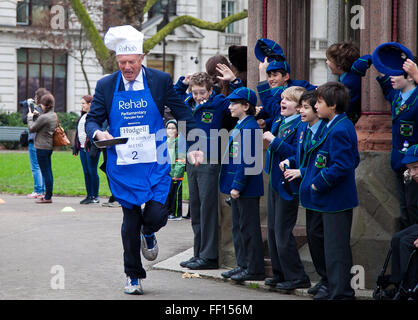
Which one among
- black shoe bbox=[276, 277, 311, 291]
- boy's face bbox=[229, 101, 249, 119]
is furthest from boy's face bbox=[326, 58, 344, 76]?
black shoe bbox=[276, 277, 311, 291]

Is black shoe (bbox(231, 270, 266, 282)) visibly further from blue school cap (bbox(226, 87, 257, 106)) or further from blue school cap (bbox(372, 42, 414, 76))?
blue school cap (bbox(372, 42, 414, 76))

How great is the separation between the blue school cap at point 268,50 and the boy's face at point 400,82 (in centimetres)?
131

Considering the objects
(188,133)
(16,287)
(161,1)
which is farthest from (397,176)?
(161,1)

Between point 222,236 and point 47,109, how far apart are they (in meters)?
7.38

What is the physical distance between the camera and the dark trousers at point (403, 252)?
6.01 m

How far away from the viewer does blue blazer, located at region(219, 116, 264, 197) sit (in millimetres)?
7363

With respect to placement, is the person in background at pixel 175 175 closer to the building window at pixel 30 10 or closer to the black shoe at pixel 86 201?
the black shoe at pixel 86 201

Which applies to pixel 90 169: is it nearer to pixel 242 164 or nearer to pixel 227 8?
pixel 242 164

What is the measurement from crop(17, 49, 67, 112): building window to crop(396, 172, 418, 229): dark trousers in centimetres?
3860

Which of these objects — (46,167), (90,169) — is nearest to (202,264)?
(90,169)

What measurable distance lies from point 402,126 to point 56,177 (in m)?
15.0

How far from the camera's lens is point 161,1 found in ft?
156
